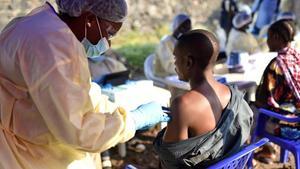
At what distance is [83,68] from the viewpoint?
1.44 metres

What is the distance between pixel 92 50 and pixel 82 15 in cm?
24

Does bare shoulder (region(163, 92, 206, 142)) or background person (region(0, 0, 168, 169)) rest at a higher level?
background person (region(0, 0, 168, 169))

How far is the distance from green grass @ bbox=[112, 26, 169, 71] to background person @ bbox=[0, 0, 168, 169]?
5337 mm

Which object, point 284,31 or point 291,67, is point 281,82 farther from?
point 284,31

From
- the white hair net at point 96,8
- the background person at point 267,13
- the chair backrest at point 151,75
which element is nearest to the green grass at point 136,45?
the background person at point 267,13

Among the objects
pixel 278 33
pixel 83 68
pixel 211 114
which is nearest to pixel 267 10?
pixel 278 33

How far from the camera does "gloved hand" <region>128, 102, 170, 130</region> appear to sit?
171cm

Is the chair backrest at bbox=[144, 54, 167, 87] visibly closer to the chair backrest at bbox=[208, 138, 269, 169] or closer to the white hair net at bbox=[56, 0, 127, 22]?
the chair backrest at bbox=[208, 138, 269, 169]

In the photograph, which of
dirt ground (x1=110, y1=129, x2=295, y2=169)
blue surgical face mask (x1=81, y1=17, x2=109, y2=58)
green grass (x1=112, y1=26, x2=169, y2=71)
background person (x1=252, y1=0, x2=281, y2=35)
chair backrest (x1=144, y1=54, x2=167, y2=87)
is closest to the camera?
blue surgical face mask (x1=81, y1=17, x2=109, y2=58)

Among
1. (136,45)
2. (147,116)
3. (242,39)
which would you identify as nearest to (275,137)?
(147,116)

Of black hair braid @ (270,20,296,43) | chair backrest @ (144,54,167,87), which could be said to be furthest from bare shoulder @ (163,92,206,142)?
chair backrest @ (144,54,167,87)

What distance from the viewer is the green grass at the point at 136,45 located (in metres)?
7.30

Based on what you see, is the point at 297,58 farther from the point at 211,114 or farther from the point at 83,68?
the point at 83,68

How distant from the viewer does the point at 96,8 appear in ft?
5.08
